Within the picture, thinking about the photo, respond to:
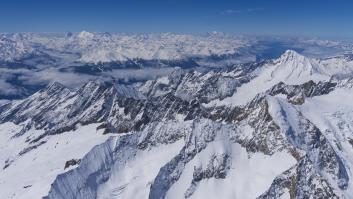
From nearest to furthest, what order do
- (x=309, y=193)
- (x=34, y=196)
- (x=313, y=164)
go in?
1. (x=309, y=193)
2. (x=313, y=164)
3. (x=34, y=196)

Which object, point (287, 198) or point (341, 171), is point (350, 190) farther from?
point (287, 198)

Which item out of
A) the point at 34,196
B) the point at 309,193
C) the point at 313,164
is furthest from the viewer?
the point at 34,196

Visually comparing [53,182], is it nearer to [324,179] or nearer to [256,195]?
[256,195]

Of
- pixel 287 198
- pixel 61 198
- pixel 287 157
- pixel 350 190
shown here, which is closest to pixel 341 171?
pixel 350 190

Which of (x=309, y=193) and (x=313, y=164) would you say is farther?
(x=313, y=164)

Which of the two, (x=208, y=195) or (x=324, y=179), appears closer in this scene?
(x=324, y=179)

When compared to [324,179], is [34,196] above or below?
below

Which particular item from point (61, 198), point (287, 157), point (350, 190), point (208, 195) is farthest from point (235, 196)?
point (61, 198)

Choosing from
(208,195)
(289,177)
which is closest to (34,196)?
(208,195)

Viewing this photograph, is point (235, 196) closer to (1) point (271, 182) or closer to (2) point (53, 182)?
(1) point (271, 182)
